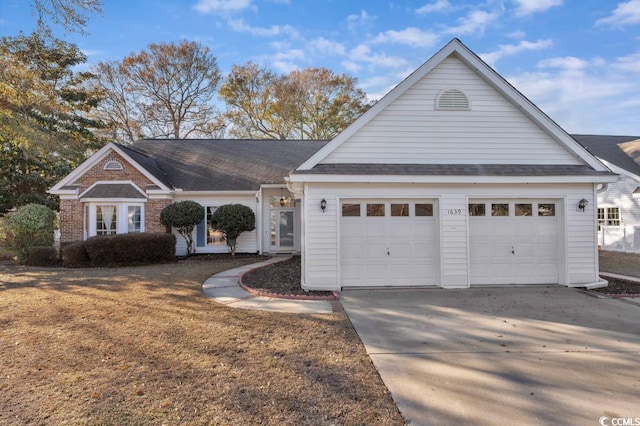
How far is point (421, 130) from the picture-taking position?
9.16m

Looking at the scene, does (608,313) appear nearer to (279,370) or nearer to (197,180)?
(279,370)

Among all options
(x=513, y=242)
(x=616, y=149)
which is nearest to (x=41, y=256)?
(x=513, y=242)

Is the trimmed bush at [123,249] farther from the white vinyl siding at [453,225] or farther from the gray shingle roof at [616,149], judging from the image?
the gray shingle roof at [616,149]

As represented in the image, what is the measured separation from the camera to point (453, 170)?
8828mm

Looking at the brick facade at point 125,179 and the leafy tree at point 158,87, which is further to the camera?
the leafy tree at point 158,87

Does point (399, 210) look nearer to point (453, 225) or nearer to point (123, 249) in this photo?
point (453, 225)

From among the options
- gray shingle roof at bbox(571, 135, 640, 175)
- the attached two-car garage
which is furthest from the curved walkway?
gray shingle roof at bbox(571, 135, 640, 175)

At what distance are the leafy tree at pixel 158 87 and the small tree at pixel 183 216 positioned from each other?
1622cm

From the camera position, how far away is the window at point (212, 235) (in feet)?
51.7

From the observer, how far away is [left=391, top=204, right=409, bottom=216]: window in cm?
902

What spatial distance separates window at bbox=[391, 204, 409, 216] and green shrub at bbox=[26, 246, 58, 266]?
12.8 m

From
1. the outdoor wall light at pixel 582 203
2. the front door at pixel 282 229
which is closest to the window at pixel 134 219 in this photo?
the front door at pixel 282 229

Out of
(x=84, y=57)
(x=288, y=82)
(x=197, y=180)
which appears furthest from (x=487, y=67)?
(x=84, y=57)

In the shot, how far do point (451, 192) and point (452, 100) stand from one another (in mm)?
2555
